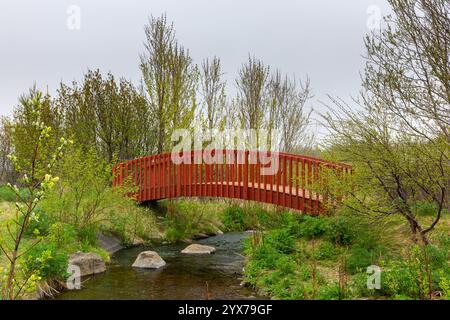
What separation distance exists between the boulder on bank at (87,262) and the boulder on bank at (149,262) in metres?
0.80

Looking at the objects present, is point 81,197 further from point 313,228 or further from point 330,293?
point 330,293

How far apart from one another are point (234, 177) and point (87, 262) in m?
5.79

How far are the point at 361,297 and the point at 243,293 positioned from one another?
7.34 feet

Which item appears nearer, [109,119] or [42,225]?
[42,225]

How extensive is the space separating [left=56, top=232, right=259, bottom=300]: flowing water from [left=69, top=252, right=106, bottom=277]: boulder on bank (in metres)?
0.19

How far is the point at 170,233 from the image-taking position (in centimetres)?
1455

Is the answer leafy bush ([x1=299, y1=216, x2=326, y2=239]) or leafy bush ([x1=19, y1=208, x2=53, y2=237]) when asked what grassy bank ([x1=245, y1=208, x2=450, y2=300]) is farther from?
leafy bush ([x1=19, y1=208, x2=53, y2=237])

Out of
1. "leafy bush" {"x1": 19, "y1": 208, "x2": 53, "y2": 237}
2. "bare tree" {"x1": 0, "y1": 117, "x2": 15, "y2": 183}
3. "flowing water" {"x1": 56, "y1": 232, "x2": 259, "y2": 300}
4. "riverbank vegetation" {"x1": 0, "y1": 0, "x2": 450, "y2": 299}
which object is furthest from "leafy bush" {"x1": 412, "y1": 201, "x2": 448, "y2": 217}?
"bare tree" {"x1": 0, "y1": 117, "x2": 15, "y2": 183}

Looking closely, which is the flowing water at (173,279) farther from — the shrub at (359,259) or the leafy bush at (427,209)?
the leafy bush at (427,209)

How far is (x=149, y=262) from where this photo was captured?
34.1 ft

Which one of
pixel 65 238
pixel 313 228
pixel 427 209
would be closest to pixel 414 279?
pixel 313 228

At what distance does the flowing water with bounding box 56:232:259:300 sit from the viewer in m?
7.94

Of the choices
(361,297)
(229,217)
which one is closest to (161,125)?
(229,217)

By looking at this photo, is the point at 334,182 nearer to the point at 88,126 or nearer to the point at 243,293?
the point at 243,293
